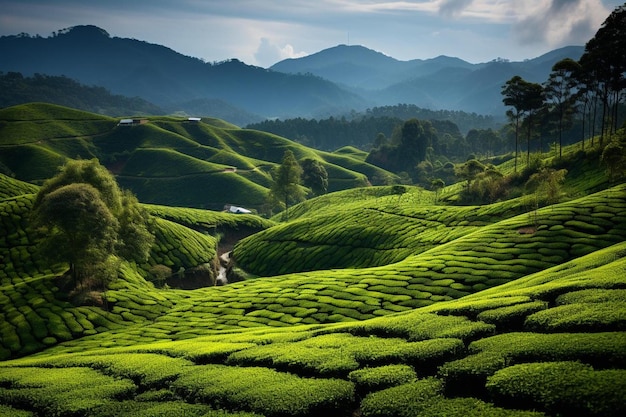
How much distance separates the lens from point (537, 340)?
20781 millimetres

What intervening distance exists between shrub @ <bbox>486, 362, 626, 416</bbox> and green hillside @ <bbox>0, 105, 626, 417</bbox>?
6 centimetres

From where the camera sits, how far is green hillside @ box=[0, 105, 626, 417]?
19406 millimetres

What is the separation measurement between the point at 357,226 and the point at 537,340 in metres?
63.9

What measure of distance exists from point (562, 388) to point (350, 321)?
2516cm

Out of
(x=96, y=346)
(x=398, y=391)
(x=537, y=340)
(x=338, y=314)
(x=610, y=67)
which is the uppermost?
(x=610, y=67)

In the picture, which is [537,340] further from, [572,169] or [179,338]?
[572,169]

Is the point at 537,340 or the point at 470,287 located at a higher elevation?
the point at 537,340

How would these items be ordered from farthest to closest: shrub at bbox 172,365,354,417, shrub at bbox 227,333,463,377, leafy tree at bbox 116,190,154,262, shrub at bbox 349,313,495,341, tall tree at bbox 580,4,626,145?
tall tree at bbox 580,4,626,145 → leafy tree at bbox 116,190,154,262 → shrub at bbox 349,313,495,341 → shrub at bbox 227,333,463,377 → shrub at bbox 172,365,354,417

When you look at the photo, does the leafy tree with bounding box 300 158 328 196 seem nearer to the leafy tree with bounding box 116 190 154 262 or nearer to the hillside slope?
the leafy tree with bounding box 116 190 154 262

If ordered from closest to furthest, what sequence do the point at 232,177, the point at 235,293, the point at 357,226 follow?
the point at 235,293
the point at 357,226
the point at 232,177

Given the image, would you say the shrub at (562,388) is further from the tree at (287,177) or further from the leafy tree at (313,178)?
the leafy tree at (313,178)

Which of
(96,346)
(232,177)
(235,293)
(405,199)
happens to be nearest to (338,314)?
(235,293)

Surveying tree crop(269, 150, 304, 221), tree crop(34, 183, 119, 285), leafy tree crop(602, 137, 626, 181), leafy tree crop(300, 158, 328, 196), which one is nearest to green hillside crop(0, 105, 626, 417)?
leafy tree crop(602, 137, 626, 181)

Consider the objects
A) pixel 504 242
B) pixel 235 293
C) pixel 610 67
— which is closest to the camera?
pixel 504 242
